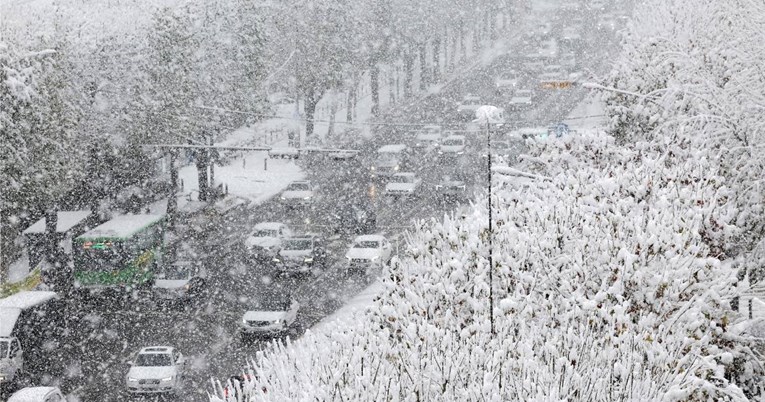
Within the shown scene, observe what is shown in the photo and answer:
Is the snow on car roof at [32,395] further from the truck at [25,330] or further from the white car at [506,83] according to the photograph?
the white car at [506,83]

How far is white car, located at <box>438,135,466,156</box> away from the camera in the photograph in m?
58.7

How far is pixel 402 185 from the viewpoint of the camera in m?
50.0

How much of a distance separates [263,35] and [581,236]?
42.3 meters

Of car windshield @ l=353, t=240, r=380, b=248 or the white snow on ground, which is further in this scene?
car windshield @ l=353, t=240, r=380, b=248

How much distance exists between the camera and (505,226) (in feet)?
44.1

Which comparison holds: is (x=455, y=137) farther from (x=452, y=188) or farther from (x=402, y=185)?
(x=452, y=188)

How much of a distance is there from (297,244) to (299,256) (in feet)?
2.50

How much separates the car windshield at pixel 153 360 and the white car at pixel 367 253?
12459 millimetres

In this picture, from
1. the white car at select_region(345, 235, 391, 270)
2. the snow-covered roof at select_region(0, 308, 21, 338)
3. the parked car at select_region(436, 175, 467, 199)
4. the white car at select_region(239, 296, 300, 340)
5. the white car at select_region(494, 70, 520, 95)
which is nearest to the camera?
the snow-covered roof at select_region(0, 308, 21, 338)

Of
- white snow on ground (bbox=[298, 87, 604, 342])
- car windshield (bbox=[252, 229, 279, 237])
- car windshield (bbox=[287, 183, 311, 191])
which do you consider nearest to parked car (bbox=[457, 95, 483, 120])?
white snow on ground (bbox=[298, 87, 604, 342])

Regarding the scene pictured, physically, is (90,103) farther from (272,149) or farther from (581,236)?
(581,236)

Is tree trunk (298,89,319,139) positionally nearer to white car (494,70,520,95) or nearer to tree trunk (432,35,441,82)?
white car (494,70,520,95)

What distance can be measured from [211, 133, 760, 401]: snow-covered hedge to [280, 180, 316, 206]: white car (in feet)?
111

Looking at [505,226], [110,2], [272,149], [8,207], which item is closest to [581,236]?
[505,226]
